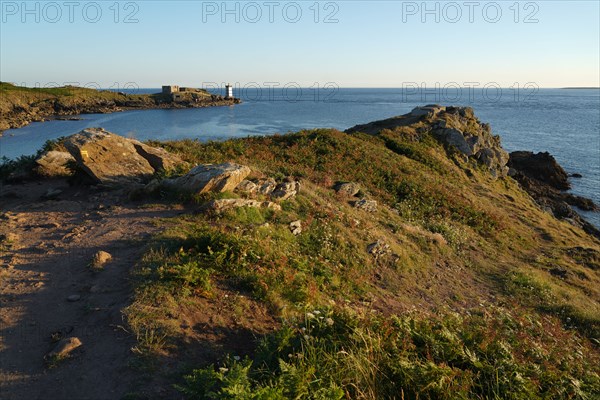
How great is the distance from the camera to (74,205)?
13914 mm

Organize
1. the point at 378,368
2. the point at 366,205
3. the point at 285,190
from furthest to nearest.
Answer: the point at 366,205 < the point at 285,190 < the point at 378,368

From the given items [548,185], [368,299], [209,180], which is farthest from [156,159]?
[548,185]

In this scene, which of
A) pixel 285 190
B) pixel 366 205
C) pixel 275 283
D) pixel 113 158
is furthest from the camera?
pixel 366 205

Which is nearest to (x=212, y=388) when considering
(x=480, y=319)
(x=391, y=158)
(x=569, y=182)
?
(x=480, y=319)

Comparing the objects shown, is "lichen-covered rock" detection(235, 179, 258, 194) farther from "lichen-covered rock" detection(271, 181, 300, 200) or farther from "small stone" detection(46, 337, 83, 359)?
"small stone" detection(46, 337, 83, 359)

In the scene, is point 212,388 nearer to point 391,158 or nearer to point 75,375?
point 75,375

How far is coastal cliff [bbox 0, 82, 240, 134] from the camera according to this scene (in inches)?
2849

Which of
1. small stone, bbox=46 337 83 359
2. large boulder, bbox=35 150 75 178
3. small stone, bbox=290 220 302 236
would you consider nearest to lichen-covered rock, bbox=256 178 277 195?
small stone, bbox=290 220 302 236

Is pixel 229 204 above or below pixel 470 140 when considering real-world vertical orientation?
below

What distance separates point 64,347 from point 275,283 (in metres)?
4.40

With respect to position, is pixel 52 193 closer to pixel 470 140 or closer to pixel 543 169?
pixel 470 140

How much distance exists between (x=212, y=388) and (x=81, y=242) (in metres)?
7.02

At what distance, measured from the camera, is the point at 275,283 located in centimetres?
941

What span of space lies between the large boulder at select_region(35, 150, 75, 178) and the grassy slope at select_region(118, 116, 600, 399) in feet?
19.5
